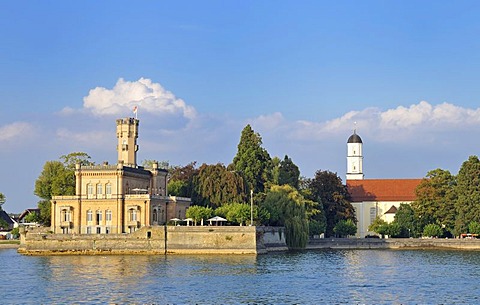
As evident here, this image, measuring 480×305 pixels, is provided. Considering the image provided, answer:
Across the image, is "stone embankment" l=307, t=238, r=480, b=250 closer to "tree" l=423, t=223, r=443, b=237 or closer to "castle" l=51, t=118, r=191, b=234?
"tree" l=423, t=223, r=443, b=237

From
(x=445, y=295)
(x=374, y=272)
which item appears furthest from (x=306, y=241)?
(x=445, y=295)

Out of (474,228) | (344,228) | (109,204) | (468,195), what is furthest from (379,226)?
(109,204)

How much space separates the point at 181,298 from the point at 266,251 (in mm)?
40823

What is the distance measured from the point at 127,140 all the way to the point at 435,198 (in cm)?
4337

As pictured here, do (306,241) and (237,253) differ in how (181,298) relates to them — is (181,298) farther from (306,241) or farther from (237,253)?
(306,241)

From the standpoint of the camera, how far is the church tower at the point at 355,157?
147250 millimetres

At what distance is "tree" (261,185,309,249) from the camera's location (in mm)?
92875

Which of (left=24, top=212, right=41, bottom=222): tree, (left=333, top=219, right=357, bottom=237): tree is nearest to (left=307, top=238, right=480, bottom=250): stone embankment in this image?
(left=333, top=219, right=357, bottom=237): tree

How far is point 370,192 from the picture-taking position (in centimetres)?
13775

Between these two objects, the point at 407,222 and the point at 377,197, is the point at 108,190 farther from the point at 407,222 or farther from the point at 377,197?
the point at 377,197

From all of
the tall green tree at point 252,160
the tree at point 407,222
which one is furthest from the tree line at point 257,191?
the tree at point 407,222

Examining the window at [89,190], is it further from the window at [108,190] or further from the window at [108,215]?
the window at [108,215]

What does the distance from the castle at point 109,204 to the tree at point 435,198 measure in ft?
124

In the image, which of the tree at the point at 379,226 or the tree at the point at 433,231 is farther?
the tree at the point at 379,226
